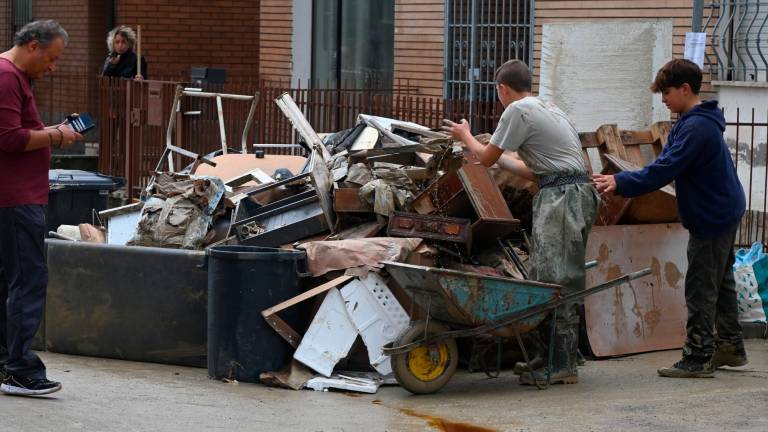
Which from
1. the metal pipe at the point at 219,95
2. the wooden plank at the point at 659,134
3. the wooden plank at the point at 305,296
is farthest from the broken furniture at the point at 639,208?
the metal pipe at the point at 219,95

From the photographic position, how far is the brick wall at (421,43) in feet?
46.4

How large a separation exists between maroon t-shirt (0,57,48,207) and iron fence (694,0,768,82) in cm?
691

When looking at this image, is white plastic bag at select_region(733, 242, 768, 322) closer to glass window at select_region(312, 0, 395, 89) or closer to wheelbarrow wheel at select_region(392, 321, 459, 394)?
wheelbarrow wheel at select_region(392, 321, 459, 394)

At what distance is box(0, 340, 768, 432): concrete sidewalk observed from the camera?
20.7 ft

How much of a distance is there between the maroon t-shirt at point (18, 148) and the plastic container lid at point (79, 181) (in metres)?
4.25

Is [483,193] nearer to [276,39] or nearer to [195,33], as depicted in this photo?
[276,39]

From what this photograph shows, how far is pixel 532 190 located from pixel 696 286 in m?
1.28

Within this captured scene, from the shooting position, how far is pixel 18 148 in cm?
639

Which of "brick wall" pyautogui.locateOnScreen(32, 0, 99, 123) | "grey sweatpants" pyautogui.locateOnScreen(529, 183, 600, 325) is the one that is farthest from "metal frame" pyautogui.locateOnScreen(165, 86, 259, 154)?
"brick wall" pyautogui.locateOnScreen(32, 0, 99, 123)

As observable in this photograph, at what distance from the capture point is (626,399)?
691 cm

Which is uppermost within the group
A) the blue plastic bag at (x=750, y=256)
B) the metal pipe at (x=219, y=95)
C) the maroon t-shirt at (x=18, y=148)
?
the metal pipe at (x=219, y=95)

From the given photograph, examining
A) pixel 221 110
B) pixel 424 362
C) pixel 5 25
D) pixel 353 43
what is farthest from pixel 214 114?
pixel 5 25

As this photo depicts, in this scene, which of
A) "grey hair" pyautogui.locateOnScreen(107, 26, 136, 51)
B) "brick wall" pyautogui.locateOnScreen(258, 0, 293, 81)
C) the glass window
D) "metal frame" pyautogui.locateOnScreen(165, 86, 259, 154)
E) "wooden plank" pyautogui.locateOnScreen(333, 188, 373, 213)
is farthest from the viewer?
"brick wall" pyautogui.locateOnScreen(258, 0, 293, 81)

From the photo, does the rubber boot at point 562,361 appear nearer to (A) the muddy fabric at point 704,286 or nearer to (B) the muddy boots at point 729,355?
(A) the muddy fabric at point 704,286
